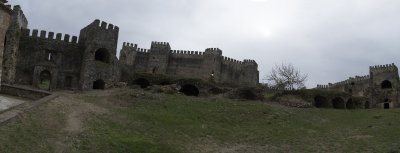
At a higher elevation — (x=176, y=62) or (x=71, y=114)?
(x=176, y=62)

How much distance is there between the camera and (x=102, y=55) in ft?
140

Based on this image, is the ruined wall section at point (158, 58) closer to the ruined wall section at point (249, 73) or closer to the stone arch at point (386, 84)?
the ruined wall section at point (249, 73)

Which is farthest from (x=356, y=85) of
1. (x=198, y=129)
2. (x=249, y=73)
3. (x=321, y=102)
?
(x=198, y=129)

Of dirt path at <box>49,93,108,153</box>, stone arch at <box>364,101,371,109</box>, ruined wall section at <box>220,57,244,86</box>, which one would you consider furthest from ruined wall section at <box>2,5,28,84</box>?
stone arch at <box>364,101,371,109</box>

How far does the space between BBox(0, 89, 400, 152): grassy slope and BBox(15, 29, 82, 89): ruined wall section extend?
10913 mm

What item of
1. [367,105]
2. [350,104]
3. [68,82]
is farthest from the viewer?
[367,105]

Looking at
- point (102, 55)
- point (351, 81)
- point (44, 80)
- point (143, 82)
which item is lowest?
point (143, 82)

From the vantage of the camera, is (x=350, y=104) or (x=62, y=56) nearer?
(x=62, y=56)

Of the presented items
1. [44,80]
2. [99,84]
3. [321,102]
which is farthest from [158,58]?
[321,102]

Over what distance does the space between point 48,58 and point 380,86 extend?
51.8 m

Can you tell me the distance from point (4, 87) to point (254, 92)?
2589cm

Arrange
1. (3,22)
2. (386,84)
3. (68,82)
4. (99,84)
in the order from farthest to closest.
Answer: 1. (386,84)
2. (68,82)
3. (99,84)
4. (3,22)

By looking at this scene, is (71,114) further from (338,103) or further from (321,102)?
Answer: (338,103)

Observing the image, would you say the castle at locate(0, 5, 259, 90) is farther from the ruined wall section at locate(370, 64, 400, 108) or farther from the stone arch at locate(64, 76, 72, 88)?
the ruined wall section at locate(370, 64, 400, 108)
